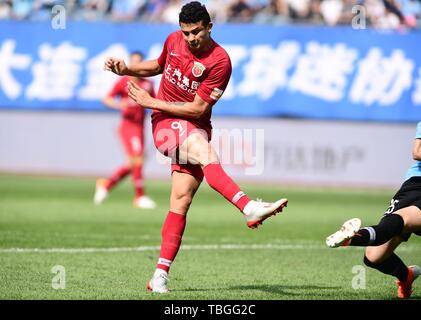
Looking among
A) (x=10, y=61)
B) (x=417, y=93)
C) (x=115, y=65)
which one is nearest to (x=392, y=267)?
(x=115, y=65)

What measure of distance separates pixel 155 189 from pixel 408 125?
19.6 ft

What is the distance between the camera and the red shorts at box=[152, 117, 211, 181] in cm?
786

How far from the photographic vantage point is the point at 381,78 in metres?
21.2

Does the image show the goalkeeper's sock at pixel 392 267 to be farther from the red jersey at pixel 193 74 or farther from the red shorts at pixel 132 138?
the red shorts at pixel 132 138

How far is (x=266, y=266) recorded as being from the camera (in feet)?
32.3

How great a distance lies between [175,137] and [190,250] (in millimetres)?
3436

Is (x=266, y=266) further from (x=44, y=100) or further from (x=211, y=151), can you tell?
(x=44, y=100)

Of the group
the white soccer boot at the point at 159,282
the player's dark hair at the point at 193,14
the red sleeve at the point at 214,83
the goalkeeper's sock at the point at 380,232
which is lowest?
the white soccer boot at the point at 159,282

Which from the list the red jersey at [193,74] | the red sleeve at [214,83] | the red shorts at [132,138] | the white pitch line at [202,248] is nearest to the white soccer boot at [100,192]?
the red shorts at [132,138]

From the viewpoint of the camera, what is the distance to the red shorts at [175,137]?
786 cm

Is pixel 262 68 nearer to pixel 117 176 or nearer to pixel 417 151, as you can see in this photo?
pixel 117 176

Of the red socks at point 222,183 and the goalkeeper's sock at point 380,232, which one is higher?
the red socks at point 222,183

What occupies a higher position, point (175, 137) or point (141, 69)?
point (141, 69)

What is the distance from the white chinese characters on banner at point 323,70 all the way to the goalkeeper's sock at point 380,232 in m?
13.8
